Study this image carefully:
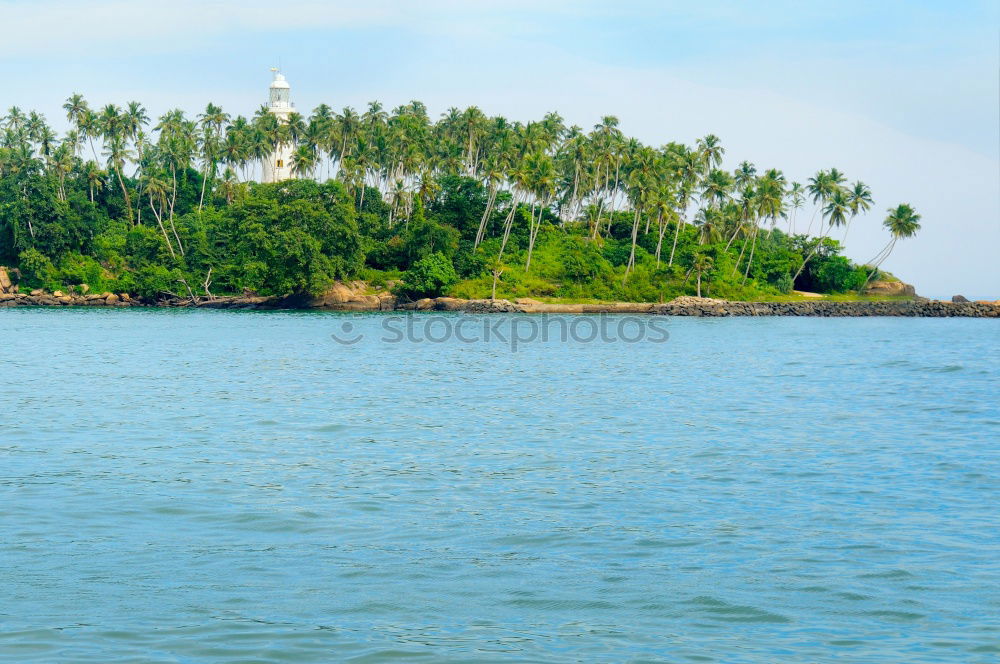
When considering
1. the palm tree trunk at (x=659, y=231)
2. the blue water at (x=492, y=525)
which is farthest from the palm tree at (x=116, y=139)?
the blue water at (x=492, y=525)

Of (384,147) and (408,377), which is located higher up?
(384,147)

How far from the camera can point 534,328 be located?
286ft

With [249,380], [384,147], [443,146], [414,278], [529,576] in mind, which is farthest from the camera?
[443,146]

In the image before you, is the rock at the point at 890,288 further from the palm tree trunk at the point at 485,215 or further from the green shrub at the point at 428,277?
the green shrub at the point at 428,277

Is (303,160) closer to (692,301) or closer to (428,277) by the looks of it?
(428,277)

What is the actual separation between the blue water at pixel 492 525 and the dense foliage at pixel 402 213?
7454 cm

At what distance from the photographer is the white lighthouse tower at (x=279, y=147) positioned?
131m

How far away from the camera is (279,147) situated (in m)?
130

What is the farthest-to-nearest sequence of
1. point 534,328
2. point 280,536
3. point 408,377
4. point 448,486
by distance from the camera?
point 534,328 < point 408,377 < point 448,486 < point 280,536

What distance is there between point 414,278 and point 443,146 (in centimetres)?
2682

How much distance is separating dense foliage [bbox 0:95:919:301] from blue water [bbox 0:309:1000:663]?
74.5 meters

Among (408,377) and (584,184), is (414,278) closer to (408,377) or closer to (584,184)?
(584,184)

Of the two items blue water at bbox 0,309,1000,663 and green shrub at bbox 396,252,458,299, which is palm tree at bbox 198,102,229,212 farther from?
blue water at bbox 0,309,1000,663

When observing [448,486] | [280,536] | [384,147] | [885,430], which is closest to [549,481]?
[448,486]
